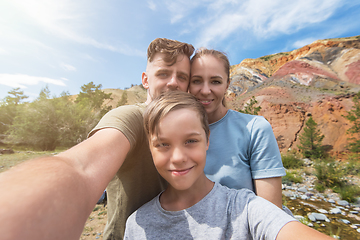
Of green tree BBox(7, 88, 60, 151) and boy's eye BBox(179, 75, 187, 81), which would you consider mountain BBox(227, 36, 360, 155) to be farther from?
green tree BBox(7, 88, 60, 151)

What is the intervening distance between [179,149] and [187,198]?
0.42 metres

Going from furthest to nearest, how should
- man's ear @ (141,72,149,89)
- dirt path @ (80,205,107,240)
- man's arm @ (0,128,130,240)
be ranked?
dirt path @ (80,205,107,240) < man's ear @ (141,72,149,89) < man's arm @ (0,128,130,240)

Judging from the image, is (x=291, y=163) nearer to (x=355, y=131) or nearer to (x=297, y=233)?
(x=355, y=131)

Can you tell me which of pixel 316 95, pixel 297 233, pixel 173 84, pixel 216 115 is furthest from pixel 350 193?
pixel 316 95

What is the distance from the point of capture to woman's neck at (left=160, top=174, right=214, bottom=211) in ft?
4.41

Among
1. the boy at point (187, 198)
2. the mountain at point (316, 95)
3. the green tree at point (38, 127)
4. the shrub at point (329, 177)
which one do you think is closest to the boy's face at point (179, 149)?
the boy at point (187, 198)

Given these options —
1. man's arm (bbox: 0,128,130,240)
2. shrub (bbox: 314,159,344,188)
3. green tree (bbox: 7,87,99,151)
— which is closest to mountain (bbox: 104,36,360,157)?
shrub (bbox: 314,159,344,188)

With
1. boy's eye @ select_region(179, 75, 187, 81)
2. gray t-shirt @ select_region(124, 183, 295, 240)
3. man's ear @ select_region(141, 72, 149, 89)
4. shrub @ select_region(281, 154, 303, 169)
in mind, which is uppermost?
man's ear @ select_region(141, 72, 149, 89)

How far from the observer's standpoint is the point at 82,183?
682 mm

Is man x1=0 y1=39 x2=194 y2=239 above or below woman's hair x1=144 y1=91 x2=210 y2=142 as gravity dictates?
below

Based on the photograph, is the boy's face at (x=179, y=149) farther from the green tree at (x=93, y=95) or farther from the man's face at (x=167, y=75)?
the green tree at (x=93, y=95)

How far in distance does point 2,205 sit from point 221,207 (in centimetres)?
114

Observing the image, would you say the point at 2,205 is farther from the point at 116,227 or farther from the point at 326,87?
the point at 326,87

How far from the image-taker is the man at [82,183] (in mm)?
478
